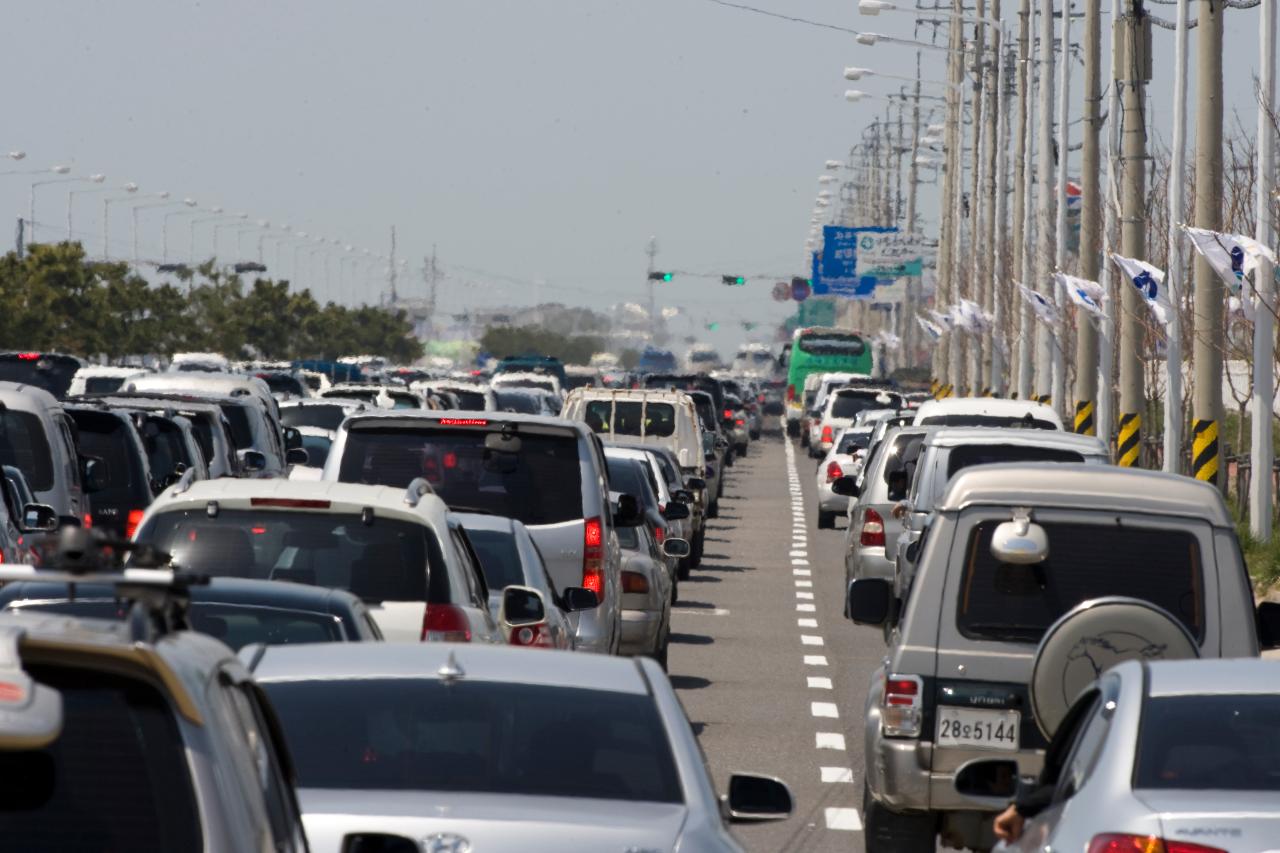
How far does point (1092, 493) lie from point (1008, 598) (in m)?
0.52

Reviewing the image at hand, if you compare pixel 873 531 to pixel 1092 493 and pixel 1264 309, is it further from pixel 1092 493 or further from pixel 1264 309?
pixel 1092 493

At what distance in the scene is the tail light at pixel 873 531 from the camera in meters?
23.7

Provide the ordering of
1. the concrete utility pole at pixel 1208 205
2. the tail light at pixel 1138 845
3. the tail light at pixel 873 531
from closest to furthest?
the tail light at pixel 1138 845, the tail light at pixel 873 531, the concrete utility pole at pixel 1208 205

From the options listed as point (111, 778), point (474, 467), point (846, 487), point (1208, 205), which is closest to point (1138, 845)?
point (111, 778)

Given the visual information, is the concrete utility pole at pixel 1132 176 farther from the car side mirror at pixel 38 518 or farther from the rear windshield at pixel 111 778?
the rear windshield at pixel 111 778

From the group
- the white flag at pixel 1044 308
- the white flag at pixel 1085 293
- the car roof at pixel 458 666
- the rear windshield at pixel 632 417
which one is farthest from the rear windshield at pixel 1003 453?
the white flag at pixel 1044 308

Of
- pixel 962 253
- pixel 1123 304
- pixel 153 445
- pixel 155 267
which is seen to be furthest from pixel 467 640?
pixel 155 267

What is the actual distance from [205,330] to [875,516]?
115 meters

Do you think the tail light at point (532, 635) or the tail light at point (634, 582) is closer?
the tail light at point (532, 635)

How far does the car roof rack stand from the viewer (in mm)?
4098

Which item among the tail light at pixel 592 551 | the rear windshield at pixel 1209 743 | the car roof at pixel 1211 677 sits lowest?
the tail light at pixel 592 551

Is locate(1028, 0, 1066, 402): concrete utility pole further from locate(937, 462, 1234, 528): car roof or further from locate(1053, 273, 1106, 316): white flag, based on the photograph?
locate(937, 462, 1234, 528): car roof

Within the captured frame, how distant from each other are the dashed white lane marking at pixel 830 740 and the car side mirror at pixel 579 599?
1872 millimetres

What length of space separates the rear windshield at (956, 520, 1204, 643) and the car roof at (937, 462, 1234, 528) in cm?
10
